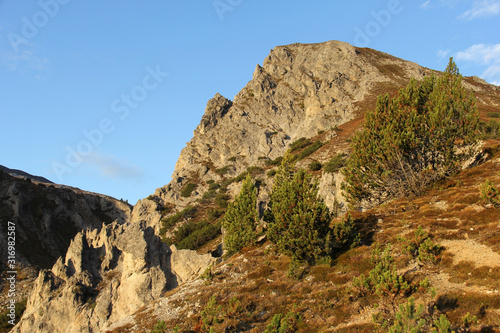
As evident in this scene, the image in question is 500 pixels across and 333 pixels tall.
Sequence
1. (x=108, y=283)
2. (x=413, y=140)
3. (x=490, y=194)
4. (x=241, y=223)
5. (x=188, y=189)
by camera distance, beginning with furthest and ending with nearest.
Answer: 1. (x=188, y=189)
2. (x=241, y=223)
3. (x=108, y=283)
4. (x=413, y=140)
5. (x=490, y=194)

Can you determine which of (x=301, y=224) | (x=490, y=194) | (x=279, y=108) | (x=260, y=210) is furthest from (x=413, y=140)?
(x=279, y=108)

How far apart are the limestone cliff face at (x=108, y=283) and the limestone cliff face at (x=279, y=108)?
42.8 metres

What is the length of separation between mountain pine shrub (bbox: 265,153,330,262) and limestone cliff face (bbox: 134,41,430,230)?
56445 millimetres

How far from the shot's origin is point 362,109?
9138 cm

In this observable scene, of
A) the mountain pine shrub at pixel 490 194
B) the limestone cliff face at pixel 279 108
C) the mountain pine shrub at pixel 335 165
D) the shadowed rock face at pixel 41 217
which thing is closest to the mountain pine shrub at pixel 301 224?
the mountain pine shrub at pixel 490 194

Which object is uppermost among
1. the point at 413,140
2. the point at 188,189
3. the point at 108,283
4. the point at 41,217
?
the point at 188,189

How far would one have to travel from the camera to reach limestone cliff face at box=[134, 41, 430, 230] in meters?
89.7

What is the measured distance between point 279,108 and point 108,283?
8007 cm

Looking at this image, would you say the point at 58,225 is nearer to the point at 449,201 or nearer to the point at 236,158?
the point at 236,158

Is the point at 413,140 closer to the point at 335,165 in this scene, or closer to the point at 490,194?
the point at 490,194

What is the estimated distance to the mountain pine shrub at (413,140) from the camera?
2953cm

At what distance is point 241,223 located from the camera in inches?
1316

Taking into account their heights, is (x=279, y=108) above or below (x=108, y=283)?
above

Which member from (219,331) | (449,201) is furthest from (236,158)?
(219,331)
